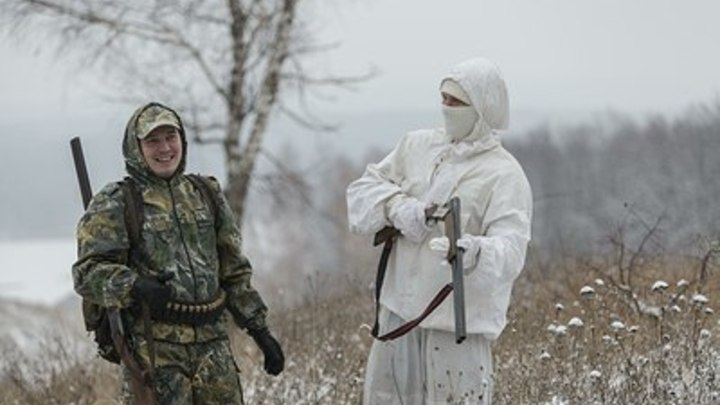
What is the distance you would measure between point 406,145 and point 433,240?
2.10 ft

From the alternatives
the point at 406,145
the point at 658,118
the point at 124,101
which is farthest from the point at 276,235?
the point at 406,145

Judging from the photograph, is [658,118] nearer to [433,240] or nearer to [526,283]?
[526,283]

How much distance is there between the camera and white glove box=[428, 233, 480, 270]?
15.1 feet

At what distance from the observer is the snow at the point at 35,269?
5609 cm

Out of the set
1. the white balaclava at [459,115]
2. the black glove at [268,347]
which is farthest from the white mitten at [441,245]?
the black glove at [268,347]

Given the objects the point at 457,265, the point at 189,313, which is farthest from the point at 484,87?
the point at 189,313

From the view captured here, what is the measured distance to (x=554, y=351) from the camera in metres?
6.20

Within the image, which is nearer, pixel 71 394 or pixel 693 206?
pixel 71 394

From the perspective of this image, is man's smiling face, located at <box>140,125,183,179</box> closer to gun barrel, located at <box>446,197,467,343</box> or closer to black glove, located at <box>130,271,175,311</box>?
black glove, located at <box>130,271,175,311</box>

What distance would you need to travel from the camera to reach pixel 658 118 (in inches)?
1474

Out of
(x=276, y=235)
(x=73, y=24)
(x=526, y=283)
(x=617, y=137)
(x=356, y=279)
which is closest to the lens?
(x=356, y=279)

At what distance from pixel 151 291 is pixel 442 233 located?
47.6 inches

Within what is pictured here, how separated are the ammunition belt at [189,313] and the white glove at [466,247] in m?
0.87

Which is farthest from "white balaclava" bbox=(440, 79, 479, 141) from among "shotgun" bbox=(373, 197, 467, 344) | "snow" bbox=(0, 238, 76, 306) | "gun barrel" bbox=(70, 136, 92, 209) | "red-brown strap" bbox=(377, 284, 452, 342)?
"snow" bbox=(0, 238, 76, 306)
